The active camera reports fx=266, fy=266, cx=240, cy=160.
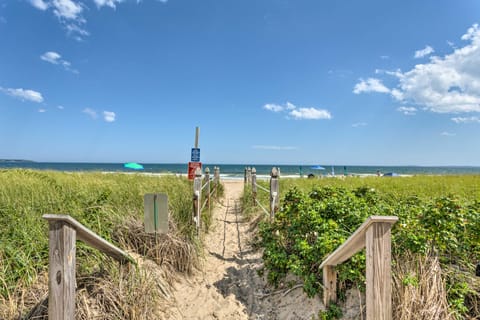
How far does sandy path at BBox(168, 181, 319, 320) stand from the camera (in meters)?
3.28

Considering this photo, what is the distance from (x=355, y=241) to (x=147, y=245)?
9.69 ft

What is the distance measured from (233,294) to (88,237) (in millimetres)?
2281

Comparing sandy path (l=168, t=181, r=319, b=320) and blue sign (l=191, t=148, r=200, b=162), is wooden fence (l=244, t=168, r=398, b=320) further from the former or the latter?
blue sign (l=191, t=148, r=200, b=162)

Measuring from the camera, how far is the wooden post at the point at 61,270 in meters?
1.93

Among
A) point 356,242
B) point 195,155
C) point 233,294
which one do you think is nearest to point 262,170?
point 195,155

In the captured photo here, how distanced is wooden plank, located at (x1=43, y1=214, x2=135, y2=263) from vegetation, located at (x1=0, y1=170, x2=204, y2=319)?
220 millimetres

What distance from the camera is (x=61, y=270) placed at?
77.2 inches

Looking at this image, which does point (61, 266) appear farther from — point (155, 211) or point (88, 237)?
point (155, 211)

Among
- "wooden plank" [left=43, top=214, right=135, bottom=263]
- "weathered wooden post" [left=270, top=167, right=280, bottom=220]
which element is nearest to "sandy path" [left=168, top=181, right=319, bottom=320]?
"weathered wooden post" [left=270, top=167, right=280, bottom=220]

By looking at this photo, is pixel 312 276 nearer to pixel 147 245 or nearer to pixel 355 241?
pixel 355 241

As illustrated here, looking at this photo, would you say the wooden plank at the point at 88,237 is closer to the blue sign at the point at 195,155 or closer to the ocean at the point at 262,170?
the blue sign at the point at 195,155

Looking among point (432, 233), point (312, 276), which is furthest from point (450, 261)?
point (312, 276)

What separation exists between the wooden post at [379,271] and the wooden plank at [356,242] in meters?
0.04

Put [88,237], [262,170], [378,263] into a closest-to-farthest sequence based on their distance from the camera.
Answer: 1. [378,263]
2. [88,237]
3. [262,170]
